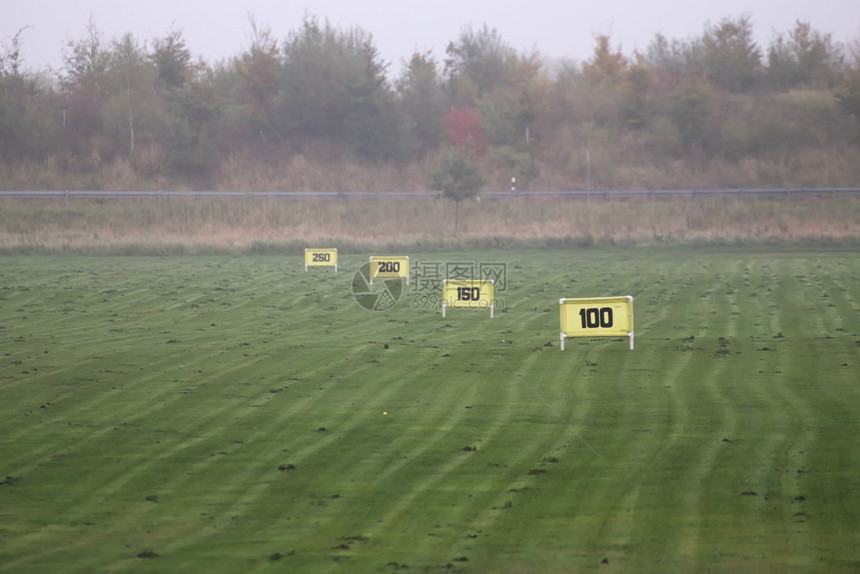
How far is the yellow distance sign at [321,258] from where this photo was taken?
3372cm

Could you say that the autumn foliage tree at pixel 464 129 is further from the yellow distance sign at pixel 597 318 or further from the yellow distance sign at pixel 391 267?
the yellow distance sign at pixel 597 318

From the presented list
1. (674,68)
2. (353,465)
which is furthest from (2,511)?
(674,68)

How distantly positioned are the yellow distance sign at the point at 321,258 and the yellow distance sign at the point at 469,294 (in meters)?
11.5

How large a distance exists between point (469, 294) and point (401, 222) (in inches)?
1228

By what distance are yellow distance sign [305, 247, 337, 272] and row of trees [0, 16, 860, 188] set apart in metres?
35.8

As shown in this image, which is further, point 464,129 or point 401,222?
point 464,129

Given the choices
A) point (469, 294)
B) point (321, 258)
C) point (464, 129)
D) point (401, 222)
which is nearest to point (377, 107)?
point (464, 129)

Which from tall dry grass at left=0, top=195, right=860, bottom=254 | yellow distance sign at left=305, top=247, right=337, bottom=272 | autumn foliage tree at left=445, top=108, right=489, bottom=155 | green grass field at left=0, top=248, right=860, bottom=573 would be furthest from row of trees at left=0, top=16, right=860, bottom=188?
green grass field at left=0, top=248, right=860, bottom=573

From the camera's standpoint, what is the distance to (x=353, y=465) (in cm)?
1109

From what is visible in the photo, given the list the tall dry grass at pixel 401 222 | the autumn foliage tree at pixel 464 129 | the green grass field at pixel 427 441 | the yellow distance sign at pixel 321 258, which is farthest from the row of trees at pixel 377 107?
the green grass field at pixel 427 441

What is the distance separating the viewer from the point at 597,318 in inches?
685

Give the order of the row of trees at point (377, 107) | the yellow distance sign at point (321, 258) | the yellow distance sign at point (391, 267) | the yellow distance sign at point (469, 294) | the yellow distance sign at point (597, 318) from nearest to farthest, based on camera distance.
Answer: the yellow distance sign at point (597, 318), the yellow distance sign at point (469, 294), the yellow distance sign at point (391, 267), the yellow distance sign at point (321, 258), the row of trees at point (377, 107)

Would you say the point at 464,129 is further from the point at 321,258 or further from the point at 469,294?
the point at 469,294

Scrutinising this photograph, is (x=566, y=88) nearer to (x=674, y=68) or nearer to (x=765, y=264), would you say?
(x=674, y=68)
